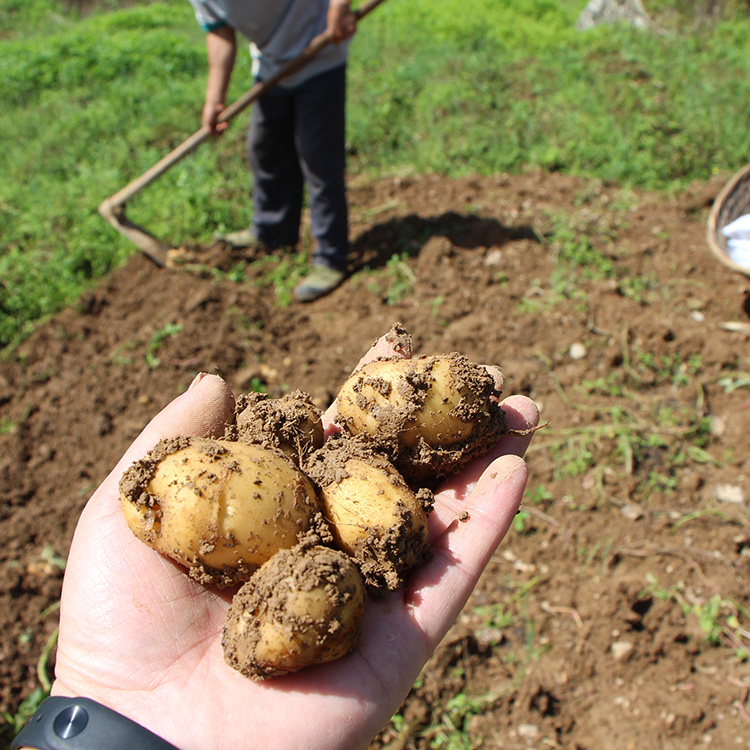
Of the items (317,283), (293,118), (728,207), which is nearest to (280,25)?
(293,118)

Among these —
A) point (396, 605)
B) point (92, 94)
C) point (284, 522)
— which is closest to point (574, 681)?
point (396, 605)

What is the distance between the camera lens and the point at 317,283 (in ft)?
16.9

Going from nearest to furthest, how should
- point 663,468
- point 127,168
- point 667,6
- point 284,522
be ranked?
point 284,522 → point 663,468 → point 127,168 → point 667,6

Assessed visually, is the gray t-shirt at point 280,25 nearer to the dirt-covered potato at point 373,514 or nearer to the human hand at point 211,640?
the human hand at point 211,640

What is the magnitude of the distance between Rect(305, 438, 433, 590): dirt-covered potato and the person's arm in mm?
4050

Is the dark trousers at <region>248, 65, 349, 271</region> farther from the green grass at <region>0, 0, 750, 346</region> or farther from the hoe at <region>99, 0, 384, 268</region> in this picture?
the green grass at <region>0, 0, 750, 346</region>

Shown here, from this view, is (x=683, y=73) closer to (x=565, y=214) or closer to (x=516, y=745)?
(x=565, y=214)

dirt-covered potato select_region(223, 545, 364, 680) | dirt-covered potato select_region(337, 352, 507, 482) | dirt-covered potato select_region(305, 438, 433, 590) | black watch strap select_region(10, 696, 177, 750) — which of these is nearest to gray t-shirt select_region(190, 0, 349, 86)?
dirt-covered potato select_region(337, 352, 507, 482)

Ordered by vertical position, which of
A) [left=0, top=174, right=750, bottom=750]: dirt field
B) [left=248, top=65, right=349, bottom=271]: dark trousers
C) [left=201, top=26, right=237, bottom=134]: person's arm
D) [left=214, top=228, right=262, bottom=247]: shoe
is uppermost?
[left=201, top=26, right=237, bottom=134]: person's arm

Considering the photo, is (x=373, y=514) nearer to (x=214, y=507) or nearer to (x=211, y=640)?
(x=214, y=507)

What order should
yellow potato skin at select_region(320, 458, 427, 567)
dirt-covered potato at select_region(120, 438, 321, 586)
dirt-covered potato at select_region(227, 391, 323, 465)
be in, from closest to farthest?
dirt-covered potato at select_region(120, 438, 321, 586)
yellow potato skin at select_region(320, 458, 427, 567)
dirt-covered potato at select_region(227, 391, 323, 465)

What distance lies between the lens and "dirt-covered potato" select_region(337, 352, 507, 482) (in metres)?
2.20

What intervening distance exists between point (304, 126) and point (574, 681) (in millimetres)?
4083

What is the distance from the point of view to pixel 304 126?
495 cm
